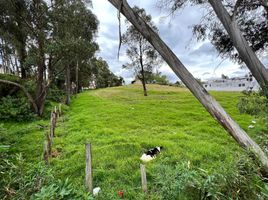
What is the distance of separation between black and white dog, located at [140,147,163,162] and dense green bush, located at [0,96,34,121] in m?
7.69

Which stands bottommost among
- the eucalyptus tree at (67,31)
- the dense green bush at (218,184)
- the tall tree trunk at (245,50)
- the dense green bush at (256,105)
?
the dense green bush at (218,184)

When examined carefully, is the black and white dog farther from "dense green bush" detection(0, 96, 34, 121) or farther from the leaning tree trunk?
"dense green bush" detection(0, 96, 34, 121)

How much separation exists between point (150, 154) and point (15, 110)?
8.45m

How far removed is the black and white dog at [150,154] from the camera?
6.21 m

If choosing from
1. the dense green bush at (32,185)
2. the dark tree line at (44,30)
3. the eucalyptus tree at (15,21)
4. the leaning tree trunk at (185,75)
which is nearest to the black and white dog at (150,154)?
the leaning tree trunk at (185,75)

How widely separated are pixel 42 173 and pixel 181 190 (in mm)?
1179

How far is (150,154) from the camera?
6.52 m

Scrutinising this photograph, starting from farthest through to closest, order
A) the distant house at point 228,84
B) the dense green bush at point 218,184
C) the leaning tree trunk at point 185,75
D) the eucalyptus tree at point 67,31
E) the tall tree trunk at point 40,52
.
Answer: the distant house at point 228,84 → the tall tree trunk at point 40,52 → the eucalyptus tree at point 67,31 → the leaning tree trunk at point 185,75 → the dense green bush at point 218,184

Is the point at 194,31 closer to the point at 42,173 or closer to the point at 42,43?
the point at 42,173

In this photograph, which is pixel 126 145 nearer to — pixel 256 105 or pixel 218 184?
pixel 256 105

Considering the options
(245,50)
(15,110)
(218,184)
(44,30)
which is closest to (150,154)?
(245,50)

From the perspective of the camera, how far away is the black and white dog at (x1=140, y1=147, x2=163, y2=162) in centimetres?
621

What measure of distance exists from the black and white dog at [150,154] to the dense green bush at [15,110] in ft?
25.2

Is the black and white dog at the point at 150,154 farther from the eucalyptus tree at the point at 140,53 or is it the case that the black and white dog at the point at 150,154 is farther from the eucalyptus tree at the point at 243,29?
the eucalyptus tree at the point at 140,53
